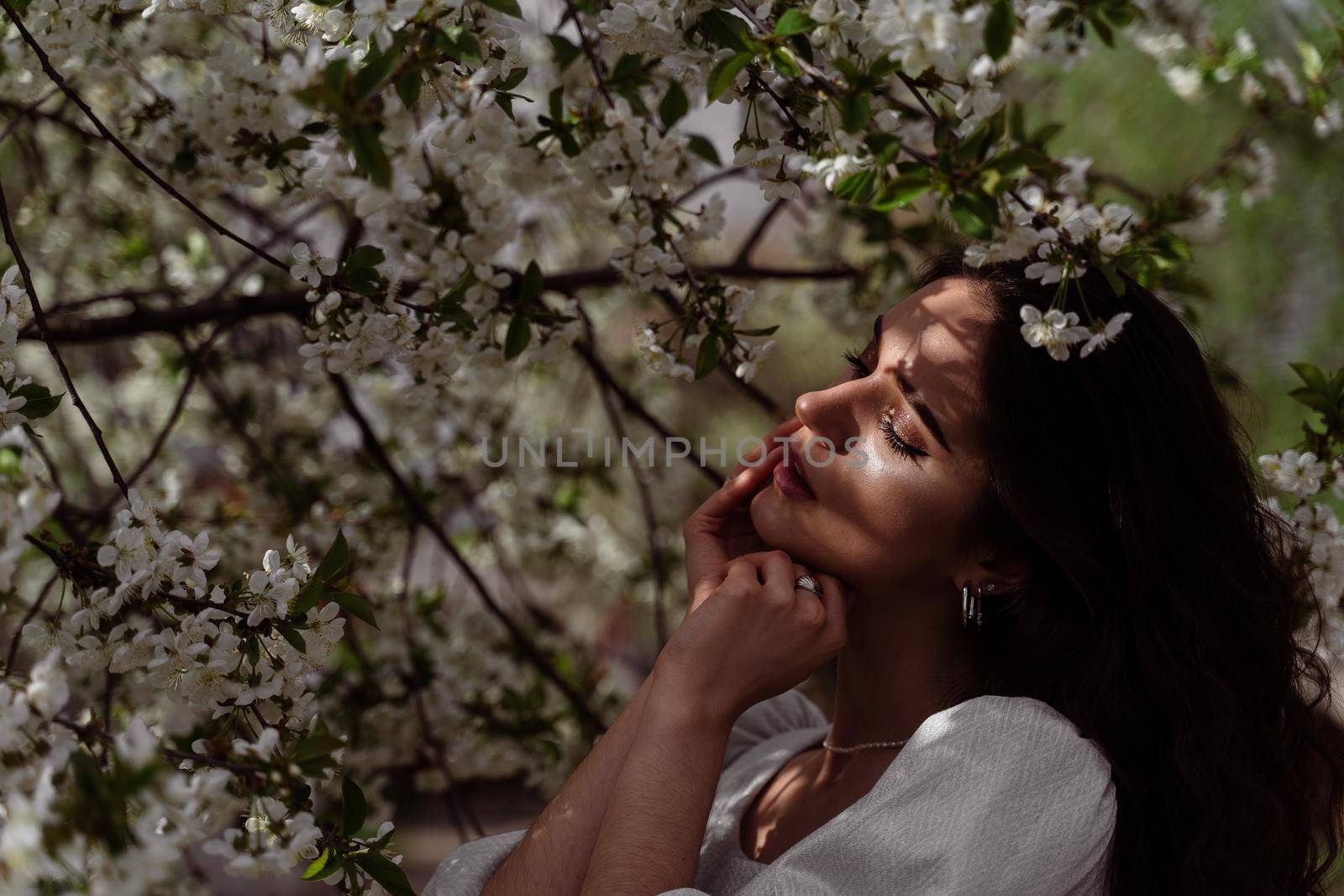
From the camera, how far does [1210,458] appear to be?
114 cm

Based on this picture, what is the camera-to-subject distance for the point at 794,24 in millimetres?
809

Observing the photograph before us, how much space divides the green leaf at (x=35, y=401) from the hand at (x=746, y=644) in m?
0.63

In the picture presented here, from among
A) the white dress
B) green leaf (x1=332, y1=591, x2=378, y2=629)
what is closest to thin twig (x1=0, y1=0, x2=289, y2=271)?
green leaf (x1=332, y1=591, x2=378, y2=629)

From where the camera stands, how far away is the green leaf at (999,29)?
71 centimetres

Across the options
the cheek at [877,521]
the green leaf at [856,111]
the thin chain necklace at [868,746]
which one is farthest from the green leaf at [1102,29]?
the thin chain necklace at [868,746]

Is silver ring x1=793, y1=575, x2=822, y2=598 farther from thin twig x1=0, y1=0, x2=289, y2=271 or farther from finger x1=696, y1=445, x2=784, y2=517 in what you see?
thin twig x1=0, y1=0, x2=289, y2=271

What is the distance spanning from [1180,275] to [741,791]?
1195mm

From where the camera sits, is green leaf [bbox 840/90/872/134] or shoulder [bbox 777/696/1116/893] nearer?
green leaf [bbox 840/90/872/134]

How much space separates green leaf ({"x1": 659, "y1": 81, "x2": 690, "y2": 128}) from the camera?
1.09 metres

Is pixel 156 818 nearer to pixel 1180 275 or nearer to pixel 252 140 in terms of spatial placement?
pixel 252 140

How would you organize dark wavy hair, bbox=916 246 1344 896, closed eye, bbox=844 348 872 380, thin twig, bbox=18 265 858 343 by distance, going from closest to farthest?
dark wavy hair, bbox=916 246 1344 896 < closed eye, bbox=844 348 872 380 < thin twig, bbox=18 265 858 343

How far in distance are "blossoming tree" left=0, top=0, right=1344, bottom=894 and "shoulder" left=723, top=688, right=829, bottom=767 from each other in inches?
14.8

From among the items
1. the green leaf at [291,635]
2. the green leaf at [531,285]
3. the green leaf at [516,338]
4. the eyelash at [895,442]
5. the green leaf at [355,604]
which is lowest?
the eyelash at [895,442]

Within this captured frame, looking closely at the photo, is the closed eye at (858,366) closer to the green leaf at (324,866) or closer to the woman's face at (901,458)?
the woman's face at (901,458)
